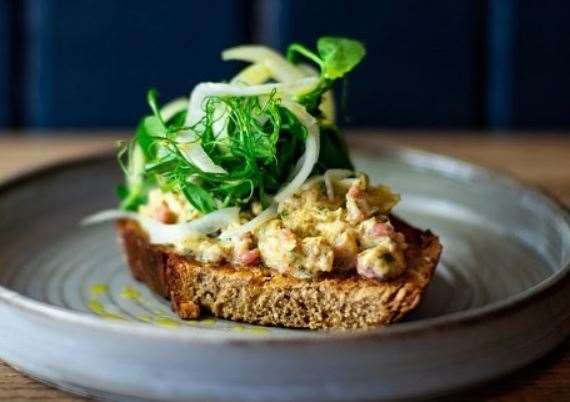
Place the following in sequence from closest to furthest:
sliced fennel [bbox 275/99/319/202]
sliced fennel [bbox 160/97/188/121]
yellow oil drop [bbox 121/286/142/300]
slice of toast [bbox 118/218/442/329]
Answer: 1. slice of toast [bbox 118/218/442/329]
2. sliced fennel [bbox 275/99/319/202]
3. yellow oil drop [bbox 121/286/142/300]
4. sliced fennel [bbox 160/97/188/121]

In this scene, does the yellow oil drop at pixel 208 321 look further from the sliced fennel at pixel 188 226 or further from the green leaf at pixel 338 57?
the green leaf at pixel 338 57

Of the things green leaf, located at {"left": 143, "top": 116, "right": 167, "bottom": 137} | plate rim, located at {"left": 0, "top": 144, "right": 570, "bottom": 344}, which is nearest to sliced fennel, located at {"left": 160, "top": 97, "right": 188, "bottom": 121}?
green leaf, located at {"left": 143, "top": 116, "right": 167, "bottom": 137}

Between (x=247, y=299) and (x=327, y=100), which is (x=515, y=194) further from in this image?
(x=247, y=299)

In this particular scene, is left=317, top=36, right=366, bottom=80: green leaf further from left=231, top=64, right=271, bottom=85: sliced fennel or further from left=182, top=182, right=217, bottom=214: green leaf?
left=182, top=182, right=217, bottom=214: green leaf

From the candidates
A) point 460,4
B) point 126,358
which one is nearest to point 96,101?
point 460,4

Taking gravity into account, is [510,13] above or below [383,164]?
above

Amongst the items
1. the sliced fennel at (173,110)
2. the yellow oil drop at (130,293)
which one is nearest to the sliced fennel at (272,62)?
the sliced fennel at (173,110)

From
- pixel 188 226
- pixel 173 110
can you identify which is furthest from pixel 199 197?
pixel 173 110
